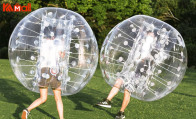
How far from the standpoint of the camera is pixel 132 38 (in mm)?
6680

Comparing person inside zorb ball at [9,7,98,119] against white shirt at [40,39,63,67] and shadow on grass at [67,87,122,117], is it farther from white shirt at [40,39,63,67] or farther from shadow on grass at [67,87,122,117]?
shadow on grass at [67,87,122,117]

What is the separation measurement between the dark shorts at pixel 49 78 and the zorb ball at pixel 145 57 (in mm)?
1484

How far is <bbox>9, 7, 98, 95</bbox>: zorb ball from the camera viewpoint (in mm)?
5746

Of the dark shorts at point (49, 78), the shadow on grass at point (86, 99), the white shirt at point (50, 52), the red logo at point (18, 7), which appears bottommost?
the shadow on grass at point (86, 99)

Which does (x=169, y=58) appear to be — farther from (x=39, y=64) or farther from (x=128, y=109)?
(x=39, y=64)

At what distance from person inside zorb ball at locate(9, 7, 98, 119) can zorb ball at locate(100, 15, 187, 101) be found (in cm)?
67

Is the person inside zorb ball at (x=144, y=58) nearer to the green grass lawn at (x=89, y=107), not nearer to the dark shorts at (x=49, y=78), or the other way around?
the green grass lawn at (x=89, y=107)

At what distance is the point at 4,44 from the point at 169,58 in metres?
32.6

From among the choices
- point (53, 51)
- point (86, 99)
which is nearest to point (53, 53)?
point (53, 51)

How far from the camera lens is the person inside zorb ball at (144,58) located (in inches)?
256

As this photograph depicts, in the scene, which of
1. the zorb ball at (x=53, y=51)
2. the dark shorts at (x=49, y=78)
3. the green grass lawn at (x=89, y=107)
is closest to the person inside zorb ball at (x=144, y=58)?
the zorb ball at (x=53, y=51)

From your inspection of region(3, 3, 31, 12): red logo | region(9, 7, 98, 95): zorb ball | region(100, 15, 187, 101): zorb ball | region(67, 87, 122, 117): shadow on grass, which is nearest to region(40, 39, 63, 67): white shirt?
region(9, 7, 98, 95): zorb ball

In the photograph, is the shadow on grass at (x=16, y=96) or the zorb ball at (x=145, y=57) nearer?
the zorb ball at (x=145, y=57)

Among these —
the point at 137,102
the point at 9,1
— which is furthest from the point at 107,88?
the point at 9,1
